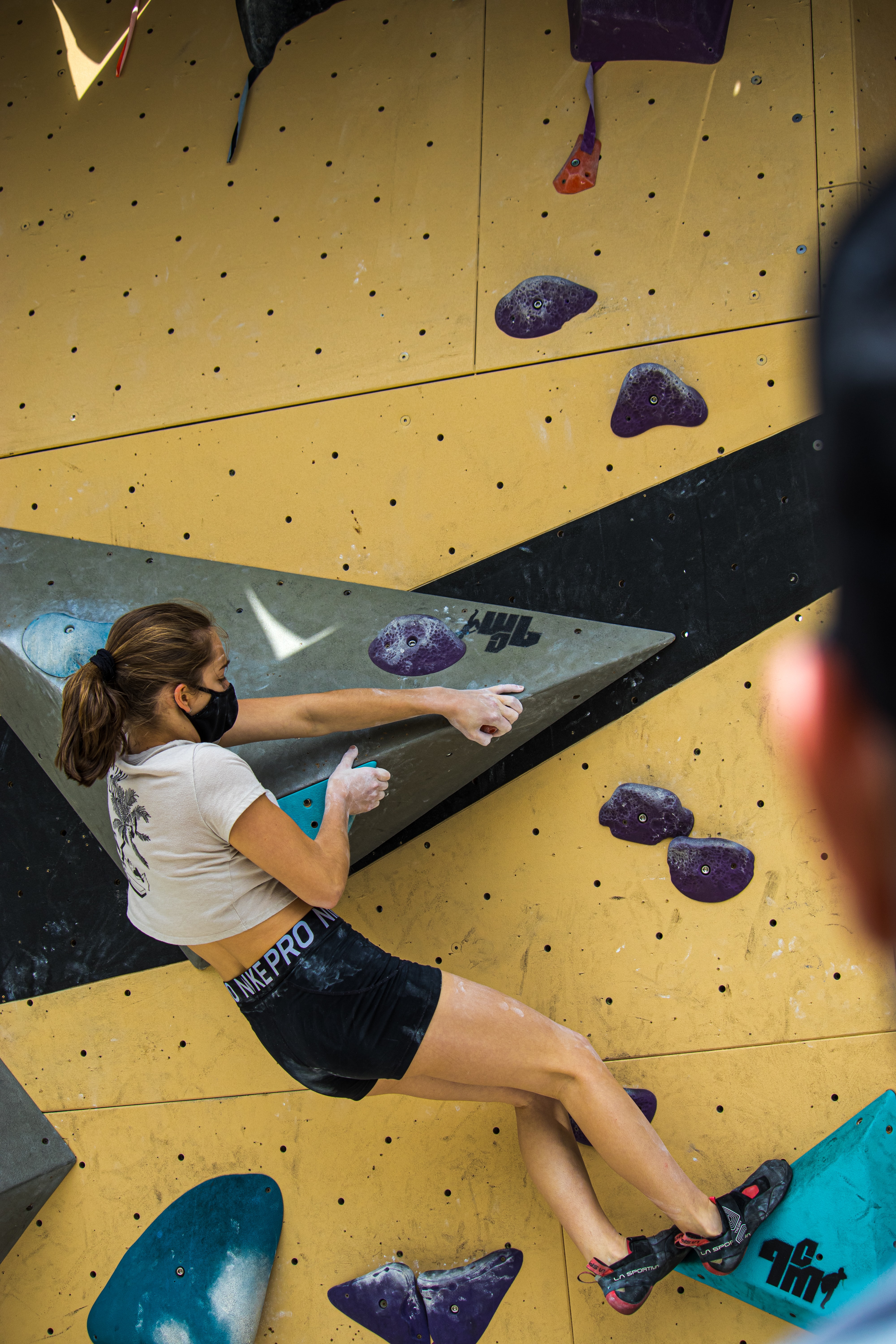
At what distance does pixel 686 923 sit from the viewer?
6.30 feet

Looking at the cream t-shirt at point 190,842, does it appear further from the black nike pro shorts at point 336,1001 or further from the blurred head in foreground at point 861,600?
the blurred head in foreground at point 861,600

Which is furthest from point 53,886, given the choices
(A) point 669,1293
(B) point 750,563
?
(B) point 750,563

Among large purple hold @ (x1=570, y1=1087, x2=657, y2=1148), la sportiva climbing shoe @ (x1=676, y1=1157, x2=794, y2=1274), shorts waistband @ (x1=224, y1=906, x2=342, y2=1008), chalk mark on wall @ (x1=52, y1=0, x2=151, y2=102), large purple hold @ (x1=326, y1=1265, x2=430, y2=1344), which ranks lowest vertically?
large purple hold @ (x1=326, y1=1265, x2=430, y2=1344)

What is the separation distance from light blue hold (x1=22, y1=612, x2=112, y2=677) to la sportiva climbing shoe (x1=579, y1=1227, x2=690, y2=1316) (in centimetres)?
157

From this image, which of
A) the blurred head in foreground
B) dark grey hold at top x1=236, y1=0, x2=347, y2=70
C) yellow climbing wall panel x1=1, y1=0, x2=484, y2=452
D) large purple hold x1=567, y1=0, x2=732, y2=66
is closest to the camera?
the blurred head in foreground

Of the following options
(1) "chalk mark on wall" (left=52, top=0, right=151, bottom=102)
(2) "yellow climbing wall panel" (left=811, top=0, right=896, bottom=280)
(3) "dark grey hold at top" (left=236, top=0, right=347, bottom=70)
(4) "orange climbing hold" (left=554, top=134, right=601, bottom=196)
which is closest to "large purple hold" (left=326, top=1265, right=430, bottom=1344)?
(2) "yellow climbing wall panel" (left=811, top=0, right=896, bottom=280)

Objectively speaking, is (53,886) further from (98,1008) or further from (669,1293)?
(669,1293)

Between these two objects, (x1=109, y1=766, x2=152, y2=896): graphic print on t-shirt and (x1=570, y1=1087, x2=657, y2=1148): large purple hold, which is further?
(x1=570, y1=1087, x2=657, y2=1148): large purple hold

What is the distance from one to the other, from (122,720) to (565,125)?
1.71 metres

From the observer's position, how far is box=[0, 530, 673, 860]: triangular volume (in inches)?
74.5

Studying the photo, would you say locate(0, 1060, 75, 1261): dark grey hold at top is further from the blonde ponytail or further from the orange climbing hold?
the orange climbing hold

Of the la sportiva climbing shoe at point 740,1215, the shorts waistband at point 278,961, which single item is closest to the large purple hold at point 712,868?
the la sportiva climbing shoe at point 740,1215

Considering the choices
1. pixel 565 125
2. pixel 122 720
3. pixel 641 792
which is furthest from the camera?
pixel 565 125

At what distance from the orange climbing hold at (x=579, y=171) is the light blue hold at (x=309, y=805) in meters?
1.41
